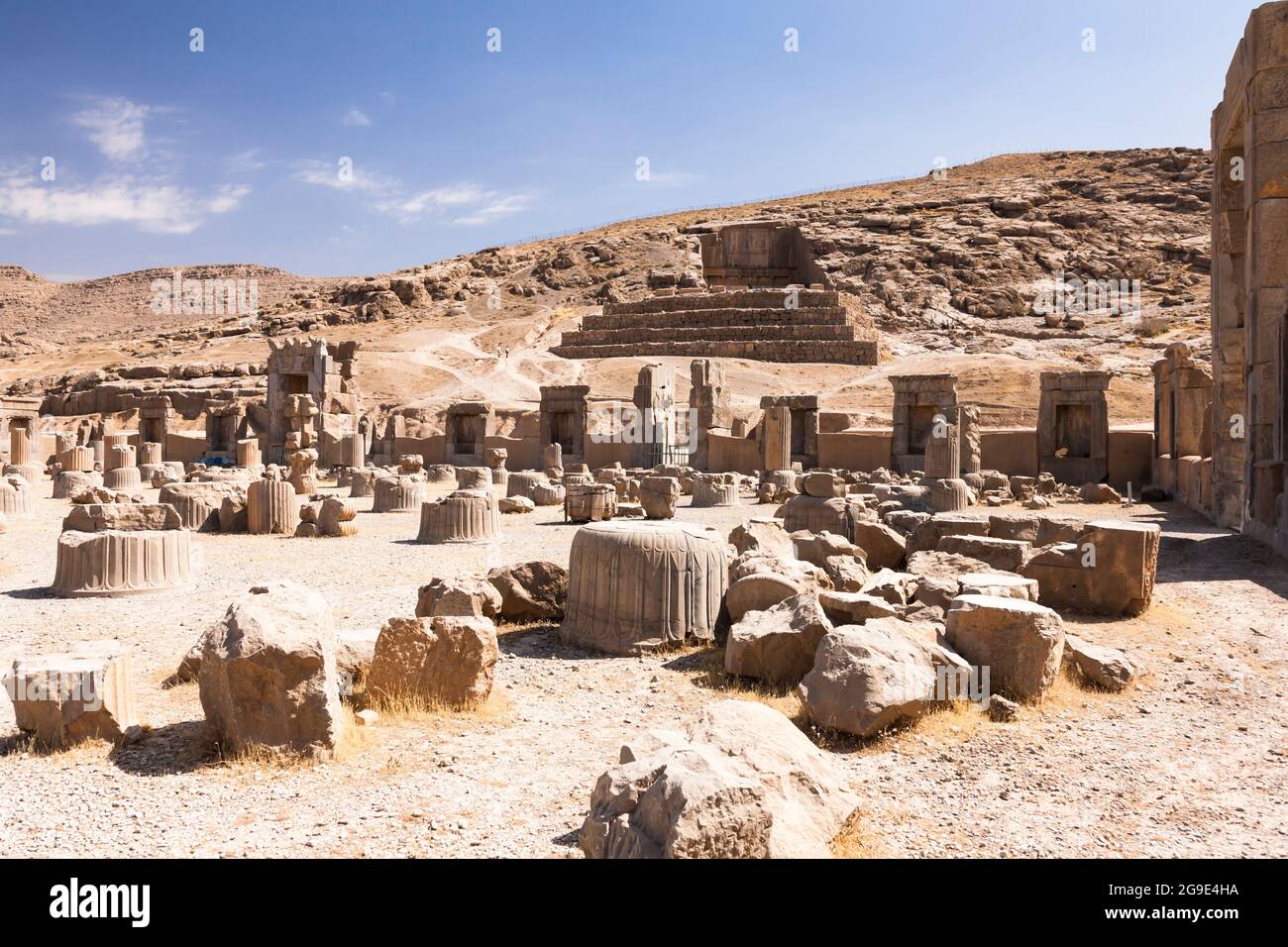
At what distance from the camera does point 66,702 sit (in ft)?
13.9

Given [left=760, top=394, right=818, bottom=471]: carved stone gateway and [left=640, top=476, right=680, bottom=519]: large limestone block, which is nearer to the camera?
[left=640, top=476, right=680, bottom=519]: large limestone block

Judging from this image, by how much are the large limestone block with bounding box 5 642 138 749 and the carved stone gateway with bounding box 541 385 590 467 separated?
1940 cm

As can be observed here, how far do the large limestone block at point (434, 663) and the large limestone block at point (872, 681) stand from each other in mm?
1725

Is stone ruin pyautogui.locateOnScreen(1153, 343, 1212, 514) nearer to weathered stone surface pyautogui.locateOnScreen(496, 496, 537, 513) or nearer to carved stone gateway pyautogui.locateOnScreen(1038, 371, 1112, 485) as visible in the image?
carved stone gateway pyautogui.locateOnScreen(1038, 371, 1112, 485)

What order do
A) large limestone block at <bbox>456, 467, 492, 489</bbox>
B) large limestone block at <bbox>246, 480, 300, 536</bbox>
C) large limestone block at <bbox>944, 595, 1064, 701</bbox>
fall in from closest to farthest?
large limestone block at <bbox>944, 595, 1064, 701</bbox>
large limestone block at <bbox>246, 480, 300, 536</bbox>
large limestone block at <bbox>456, 467, 492, 489</bbox>

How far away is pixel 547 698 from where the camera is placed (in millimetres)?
5207

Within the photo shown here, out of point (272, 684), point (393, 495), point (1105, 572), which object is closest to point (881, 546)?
point (1105, 572)

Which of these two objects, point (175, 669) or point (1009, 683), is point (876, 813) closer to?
point (1009, 683)

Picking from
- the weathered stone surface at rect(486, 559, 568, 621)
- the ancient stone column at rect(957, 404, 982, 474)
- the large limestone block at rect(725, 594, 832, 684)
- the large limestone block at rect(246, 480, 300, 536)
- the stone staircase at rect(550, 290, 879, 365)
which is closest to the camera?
the large limestone block at rect(725, 594, 832, 684)

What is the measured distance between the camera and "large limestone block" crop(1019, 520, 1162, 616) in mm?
7035

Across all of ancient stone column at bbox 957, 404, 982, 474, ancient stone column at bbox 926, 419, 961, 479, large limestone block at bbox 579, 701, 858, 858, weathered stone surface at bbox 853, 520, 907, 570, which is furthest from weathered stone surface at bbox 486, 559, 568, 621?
ancient stone column at bbox 957, 404, 982, 474

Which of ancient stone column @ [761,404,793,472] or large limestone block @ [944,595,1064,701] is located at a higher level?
ancient stone column @ [761,404,793,472]

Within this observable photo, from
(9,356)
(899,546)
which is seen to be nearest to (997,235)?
(899,546)

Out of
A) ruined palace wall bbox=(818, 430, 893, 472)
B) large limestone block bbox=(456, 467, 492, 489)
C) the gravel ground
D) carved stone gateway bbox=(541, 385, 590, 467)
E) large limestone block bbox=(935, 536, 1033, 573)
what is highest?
carved stone gateway bbox=(541, 385, 590, 467)
